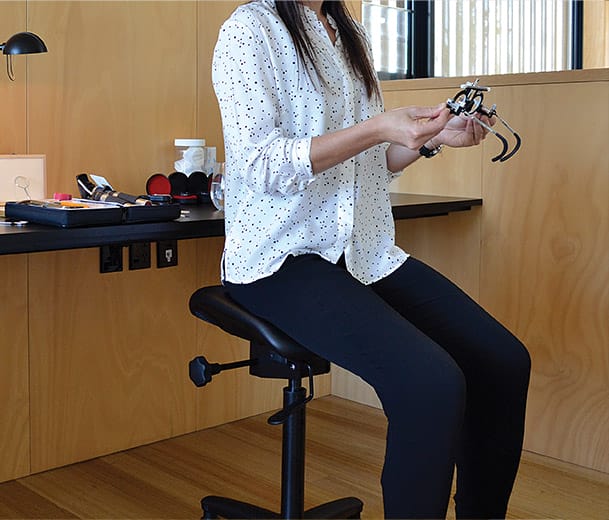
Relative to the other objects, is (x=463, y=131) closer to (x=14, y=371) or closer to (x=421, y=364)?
(x=421, y=364)

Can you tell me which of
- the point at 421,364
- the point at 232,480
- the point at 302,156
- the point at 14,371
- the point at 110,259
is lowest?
the point at 232,480

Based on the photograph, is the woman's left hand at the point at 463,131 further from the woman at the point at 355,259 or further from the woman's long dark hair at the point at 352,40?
the woman's long dark hair at the point at 352,40

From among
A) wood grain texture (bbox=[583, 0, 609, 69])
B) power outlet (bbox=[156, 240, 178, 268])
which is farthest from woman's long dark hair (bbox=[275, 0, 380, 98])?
wood grain texture (bbox=[583, 0, 609, 69])

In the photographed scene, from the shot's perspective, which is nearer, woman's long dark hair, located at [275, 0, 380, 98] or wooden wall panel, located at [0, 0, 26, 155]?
woman's long dark hair, located at [275, 0, 380, 98]

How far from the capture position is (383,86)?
2871mm

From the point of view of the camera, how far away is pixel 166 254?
2.62 m

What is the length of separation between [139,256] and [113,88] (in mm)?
453

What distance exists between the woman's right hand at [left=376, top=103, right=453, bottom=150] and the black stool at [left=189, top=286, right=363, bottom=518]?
41cm

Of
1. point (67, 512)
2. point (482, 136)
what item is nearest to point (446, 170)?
point (482, 136)

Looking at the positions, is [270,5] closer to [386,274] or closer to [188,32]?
[386,274]

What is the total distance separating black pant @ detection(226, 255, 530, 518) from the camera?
1539mm

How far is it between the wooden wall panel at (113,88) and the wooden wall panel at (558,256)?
89cm

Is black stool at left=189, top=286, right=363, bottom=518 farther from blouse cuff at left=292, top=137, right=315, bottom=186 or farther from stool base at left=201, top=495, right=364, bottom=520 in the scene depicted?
blouse cuff at left=292, top=137, right=315, bottom=186

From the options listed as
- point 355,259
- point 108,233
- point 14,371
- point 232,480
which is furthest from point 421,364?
point 14,371
